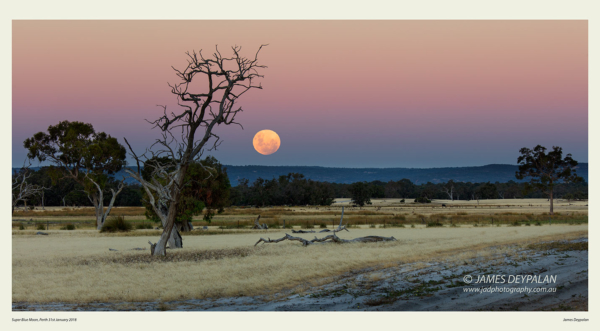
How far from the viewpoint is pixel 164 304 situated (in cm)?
1159

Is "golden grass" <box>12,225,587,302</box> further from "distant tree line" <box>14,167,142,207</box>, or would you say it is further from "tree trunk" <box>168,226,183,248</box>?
"distant tree line" <box>14,167,142,207</box>

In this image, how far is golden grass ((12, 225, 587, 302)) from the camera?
12.9 m

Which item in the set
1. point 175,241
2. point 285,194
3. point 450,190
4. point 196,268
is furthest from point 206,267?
point 450,190

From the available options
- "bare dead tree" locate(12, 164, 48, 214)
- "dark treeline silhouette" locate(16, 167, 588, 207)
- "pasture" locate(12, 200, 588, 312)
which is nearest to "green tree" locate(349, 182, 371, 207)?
"dark treeline silhouette" locate(16, 167, 588, 207)

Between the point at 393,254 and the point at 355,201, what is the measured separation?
3847 inches

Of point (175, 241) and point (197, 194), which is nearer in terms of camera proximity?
point (175, 241)

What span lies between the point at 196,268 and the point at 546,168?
74246 mm

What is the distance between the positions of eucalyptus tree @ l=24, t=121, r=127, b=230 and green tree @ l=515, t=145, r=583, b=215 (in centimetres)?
6265

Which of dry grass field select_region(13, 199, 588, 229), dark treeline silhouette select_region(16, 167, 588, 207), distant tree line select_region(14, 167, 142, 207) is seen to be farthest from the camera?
dark treeline silhouette select_region(16, 167, 588, 207)

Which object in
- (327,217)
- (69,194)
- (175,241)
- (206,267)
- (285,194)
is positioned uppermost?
(206,267)

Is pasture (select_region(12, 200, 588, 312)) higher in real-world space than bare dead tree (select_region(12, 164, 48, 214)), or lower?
lower

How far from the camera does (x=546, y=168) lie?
252ft

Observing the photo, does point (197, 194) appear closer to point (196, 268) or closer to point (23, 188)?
point (23, 188)

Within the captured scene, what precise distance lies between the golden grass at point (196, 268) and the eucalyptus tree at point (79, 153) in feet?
60.6
